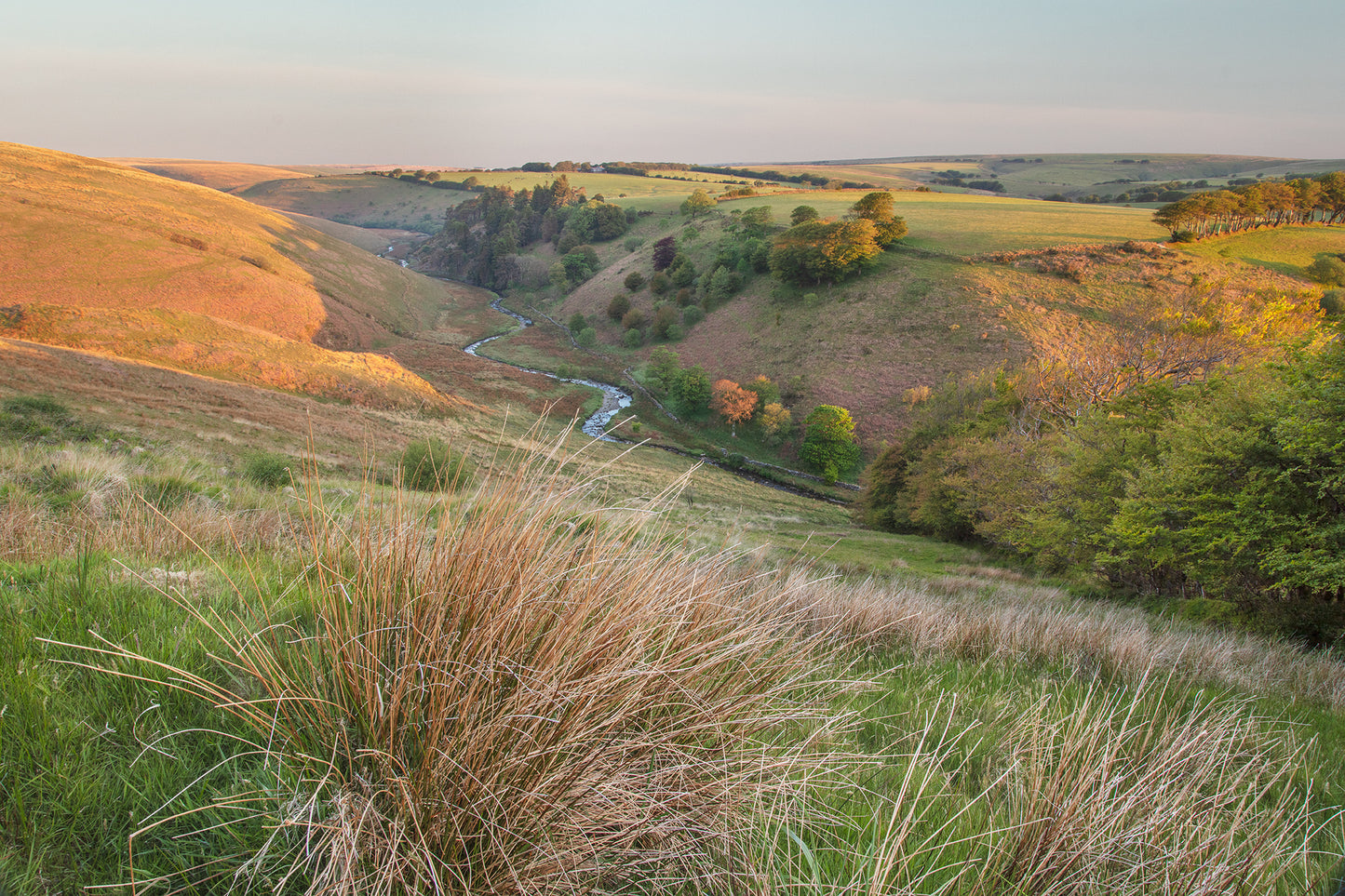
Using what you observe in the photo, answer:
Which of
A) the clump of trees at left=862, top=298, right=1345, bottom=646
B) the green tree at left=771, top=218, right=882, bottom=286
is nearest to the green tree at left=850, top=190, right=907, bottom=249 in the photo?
the green tree at left=771, top=218, right=882, bottom=286

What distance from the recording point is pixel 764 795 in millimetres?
2035

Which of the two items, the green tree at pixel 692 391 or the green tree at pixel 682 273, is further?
the green tree at pixel 682 273

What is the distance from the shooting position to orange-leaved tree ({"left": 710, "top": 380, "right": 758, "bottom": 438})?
4391cm

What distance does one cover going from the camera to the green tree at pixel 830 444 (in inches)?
1603

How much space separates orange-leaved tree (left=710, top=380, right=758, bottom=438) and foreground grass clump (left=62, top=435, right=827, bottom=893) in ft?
138

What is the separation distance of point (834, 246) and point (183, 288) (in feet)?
166

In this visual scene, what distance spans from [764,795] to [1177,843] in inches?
49.6

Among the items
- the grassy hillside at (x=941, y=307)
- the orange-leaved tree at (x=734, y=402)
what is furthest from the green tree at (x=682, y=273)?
the orange-leaved tree at (x=734, y=402)

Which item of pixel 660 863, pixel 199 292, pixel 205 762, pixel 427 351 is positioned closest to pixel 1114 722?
pixel 660 863

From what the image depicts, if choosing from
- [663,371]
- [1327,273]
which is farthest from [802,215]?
[1327,273]

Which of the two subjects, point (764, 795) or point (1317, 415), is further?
point (1317, 415)

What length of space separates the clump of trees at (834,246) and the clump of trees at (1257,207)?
25616 mm

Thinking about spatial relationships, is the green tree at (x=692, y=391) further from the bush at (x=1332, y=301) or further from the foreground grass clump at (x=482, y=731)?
the bush at (x=1332, y=301)

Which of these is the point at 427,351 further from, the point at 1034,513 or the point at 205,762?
the point at 205,762
